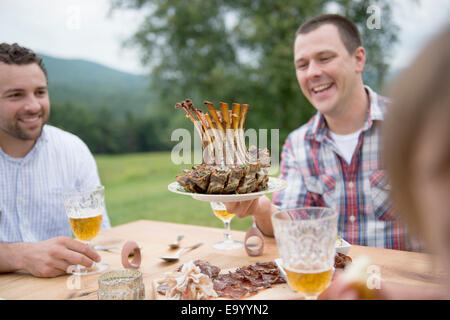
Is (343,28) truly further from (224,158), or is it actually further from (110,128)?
(110,128)

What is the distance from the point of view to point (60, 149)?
312 cm

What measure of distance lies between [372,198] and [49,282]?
7.00 feet

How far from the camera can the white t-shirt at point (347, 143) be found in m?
2.99

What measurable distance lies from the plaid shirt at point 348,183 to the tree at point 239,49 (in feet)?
17.2

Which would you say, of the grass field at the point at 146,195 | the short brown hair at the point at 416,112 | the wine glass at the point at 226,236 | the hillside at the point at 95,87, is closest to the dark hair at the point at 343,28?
the wine glass at the point at 226,236

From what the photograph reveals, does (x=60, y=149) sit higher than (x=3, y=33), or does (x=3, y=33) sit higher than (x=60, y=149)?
(x=3, y=33)

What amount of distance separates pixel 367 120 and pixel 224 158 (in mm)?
1582

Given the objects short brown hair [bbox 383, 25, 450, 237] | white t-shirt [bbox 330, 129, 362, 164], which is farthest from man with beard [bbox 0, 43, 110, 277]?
short brown hair [bbox 383, 25, 450, 237]

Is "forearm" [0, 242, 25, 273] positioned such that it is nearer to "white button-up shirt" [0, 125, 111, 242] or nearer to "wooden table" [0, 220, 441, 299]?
"wooden table" [0, 220, 441, 299]

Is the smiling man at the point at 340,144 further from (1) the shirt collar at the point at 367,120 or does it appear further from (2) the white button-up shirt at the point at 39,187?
(2) the white button-up shirt at the point at 39,187

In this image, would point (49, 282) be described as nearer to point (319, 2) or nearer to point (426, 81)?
point (426, 81)

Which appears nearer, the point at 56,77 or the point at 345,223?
the point at 345,223

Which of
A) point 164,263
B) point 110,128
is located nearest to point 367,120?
point 164,263
